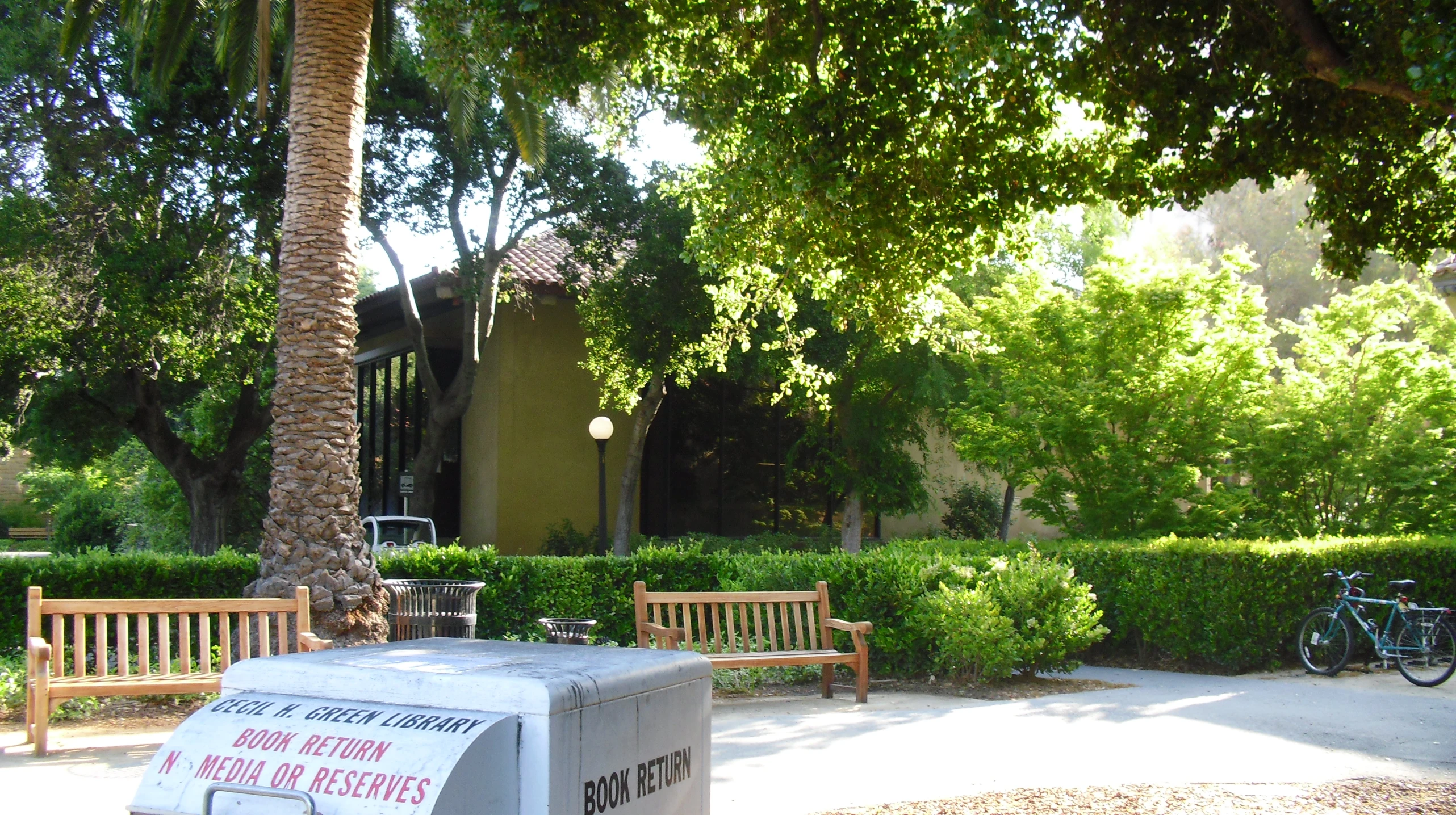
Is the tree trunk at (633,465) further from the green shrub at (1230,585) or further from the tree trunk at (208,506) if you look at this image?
the green shrub at (1230,585)

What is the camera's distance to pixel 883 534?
90.4ft

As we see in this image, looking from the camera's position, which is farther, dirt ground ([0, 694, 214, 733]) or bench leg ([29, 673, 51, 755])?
dirt ground ([0, 694, 214, 733])

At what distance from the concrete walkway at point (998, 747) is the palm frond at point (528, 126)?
9.19 metres

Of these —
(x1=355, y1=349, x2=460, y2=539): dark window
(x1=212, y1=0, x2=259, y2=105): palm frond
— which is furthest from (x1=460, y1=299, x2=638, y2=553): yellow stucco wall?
(x1=212, y1=0, x2=259, y2=105): palm frond

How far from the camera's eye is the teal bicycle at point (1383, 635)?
10352 mm

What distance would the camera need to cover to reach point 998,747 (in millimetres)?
6980

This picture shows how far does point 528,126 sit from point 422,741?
13714mm

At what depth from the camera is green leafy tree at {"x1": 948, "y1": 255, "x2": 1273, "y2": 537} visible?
43.8 feet

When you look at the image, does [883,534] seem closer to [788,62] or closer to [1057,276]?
[1057,276]

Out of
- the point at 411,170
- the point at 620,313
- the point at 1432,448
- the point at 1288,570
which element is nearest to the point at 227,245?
the point at 411,170

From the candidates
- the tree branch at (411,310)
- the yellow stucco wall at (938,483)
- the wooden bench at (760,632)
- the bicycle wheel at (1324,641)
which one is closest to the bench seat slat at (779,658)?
Answer: the wooden bench at (760,632)

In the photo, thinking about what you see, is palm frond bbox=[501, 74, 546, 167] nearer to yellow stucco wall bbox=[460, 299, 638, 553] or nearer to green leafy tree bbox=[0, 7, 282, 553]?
green leafy tree bbox=[0, 7, 282, 553]

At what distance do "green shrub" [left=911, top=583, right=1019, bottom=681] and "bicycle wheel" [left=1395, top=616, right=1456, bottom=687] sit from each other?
13.4 ft

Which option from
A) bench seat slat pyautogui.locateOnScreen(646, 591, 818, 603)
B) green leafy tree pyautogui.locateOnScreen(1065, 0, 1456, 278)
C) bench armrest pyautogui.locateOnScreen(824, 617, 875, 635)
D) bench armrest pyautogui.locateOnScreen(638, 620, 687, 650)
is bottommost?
bench armrest pyautogui.locateOnScreen(824, 617, 875, 635)
